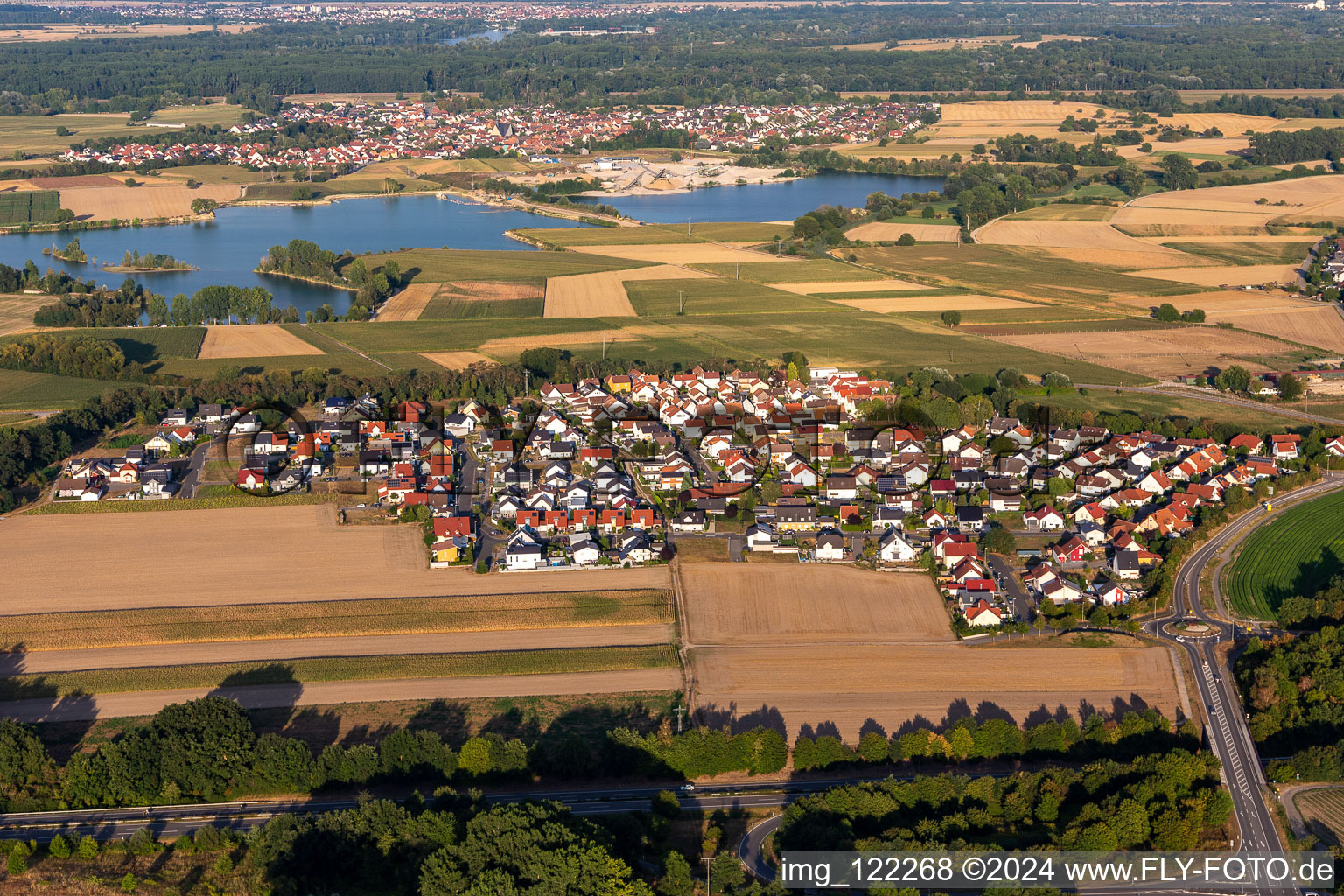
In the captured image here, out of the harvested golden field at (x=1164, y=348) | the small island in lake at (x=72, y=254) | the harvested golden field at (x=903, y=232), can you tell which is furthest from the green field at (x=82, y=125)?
the harvested golden field at (x=1164, y=348)

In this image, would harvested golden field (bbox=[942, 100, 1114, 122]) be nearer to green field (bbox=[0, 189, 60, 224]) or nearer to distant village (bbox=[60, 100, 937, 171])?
distant village (bbox=[60, 100, 937, 171])

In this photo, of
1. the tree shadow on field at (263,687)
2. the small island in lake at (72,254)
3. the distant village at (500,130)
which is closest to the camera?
the tree shadow on field at (263,687)

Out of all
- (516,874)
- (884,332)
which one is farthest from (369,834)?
(884,332)

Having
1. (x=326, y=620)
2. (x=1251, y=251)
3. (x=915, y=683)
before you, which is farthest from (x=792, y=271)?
(x=915, y=683)

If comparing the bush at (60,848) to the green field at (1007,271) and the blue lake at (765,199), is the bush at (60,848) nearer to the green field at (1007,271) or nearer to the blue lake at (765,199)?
the green field at (1007,271)

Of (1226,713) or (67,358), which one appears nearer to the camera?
(1226,713)

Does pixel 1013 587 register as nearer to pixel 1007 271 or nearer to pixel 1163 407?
pixel 1163 407

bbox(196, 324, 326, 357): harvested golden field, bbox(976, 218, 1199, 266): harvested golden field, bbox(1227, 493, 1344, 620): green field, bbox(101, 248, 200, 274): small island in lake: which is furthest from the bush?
bbox(976, 218, 1199, 266): harvested golden field

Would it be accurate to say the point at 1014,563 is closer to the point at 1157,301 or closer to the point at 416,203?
the point at 1157,301
